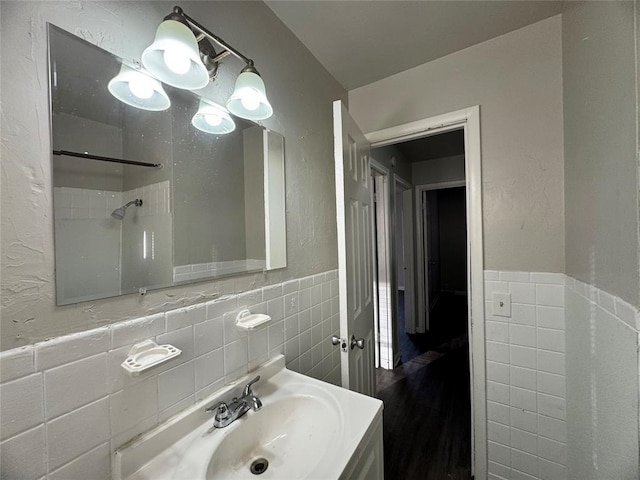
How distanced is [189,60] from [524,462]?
215 cm

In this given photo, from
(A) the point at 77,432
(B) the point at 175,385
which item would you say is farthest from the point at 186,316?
(A) the point at 77,432

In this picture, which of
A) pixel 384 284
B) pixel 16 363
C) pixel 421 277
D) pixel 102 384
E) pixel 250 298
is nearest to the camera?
pixel 16 363

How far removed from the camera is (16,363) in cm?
45

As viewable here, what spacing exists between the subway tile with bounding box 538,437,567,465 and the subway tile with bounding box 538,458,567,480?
21 millimetres

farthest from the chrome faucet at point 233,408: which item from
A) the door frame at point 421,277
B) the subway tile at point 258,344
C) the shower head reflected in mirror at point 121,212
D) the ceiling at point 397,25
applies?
the door frame at point 421,277

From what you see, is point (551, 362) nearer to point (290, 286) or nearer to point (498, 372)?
point (498, 372)

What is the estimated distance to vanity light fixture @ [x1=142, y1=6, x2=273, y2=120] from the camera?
616 mm

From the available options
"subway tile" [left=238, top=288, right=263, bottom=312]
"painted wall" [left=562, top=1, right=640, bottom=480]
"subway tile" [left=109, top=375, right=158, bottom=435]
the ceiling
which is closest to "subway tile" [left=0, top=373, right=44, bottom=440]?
"subway tile" [left=109, top=375, right=158, bottom=435]

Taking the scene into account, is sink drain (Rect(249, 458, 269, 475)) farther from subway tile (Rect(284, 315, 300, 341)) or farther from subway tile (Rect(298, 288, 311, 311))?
subway tile (Rect(298, 288, 311, 311))

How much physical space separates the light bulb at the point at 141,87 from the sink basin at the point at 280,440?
3.22 feet

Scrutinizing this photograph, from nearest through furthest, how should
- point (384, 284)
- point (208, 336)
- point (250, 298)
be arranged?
point (208, 336), point (250, 298), point (384, 284)

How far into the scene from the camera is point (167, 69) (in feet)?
2.22

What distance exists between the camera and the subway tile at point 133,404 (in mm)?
573

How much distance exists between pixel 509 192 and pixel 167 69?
1503mm
